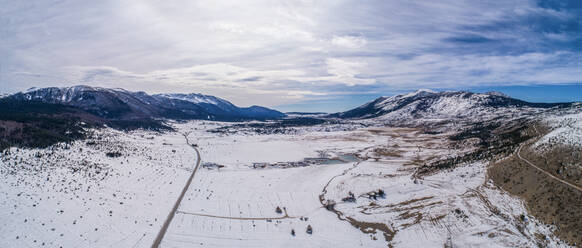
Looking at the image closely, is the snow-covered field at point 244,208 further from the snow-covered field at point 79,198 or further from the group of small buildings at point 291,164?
the group of small buildings at point 291,164

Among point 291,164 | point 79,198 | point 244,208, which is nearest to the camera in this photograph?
point 79,198

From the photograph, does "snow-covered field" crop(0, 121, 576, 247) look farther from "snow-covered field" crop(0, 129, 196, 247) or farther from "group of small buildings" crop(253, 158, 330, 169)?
"group of small buildings" crop(253, 158, 330, 169)

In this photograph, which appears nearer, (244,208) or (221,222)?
(221,222)

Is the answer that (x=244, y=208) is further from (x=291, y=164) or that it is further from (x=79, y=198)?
(x=291, y=164)

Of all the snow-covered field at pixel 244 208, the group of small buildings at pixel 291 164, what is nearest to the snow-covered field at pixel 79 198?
the snow-covered field at pixel 244 208

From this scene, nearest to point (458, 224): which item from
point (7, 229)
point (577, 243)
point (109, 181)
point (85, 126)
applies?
point (577, 243)

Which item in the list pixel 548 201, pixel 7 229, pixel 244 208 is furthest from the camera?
pixel 244 208

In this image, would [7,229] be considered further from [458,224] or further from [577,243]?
[577,243]


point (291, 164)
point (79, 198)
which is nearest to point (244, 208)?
point (79, 198)

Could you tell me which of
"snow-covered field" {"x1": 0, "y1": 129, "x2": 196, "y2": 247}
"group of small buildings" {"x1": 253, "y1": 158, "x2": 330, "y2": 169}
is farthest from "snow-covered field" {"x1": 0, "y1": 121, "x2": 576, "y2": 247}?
"group of small buildings" {"x1": 253, "y1": 158, "x2": 330, "y2": 169}
